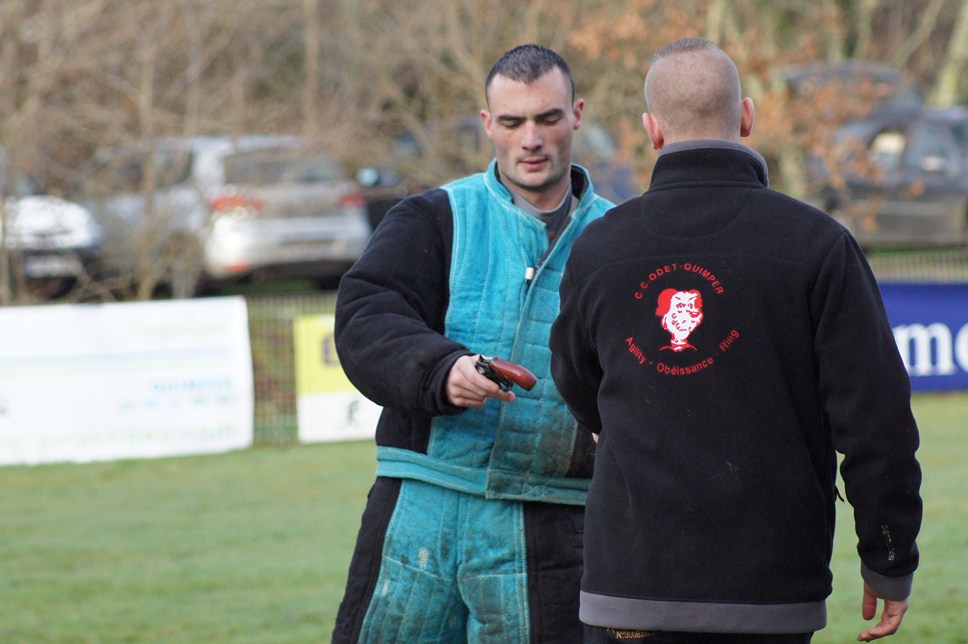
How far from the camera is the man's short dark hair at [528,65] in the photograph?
389cm

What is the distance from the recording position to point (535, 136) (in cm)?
386

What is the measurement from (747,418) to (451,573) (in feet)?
3.75

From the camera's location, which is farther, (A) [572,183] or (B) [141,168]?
(B) [141,168]

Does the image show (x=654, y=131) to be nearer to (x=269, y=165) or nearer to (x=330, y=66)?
(x=269, y=165)

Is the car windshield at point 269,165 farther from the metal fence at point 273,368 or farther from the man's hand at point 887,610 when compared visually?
the man's hand at point 887,610

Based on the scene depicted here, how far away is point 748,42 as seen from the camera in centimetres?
1639

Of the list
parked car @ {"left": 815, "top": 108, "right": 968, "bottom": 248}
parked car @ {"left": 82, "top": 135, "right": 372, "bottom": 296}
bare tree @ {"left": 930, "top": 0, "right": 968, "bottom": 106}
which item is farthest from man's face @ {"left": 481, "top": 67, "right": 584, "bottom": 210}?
bare tree @ {"left": 930, "top": 0, "right": 968, "bottom": 106}

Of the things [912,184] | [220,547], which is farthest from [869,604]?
[912,184]

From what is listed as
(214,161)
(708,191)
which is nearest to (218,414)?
(214,161)

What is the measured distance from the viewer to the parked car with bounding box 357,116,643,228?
15.6 m

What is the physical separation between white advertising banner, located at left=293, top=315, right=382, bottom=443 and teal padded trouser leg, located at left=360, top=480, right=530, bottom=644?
8.55m

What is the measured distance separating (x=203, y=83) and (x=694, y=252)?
12709 mm

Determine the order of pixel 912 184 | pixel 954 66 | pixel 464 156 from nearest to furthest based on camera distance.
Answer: pixel 464 156
pixel 912 184
pixel 954 66

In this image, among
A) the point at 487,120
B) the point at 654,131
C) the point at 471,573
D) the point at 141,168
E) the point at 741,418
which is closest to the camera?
the point at 741,418
